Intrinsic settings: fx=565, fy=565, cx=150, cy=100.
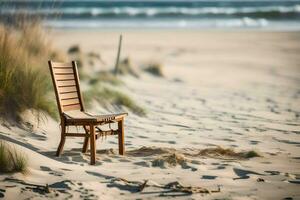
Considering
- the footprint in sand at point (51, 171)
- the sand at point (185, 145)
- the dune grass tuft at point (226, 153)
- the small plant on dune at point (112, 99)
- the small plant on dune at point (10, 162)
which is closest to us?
the sand at point (185, 145)

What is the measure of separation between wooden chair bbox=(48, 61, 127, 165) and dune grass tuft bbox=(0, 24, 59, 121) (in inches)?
26.5

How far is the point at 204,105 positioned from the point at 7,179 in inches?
205

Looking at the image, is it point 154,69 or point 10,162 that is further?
point 154,69

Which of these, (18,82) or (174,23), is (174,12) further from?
(18,82)

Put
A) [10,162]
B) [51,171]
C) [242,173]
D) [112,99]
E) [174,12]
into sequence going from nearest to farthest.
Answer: [10,162]
[51,171]
[242,173]
[112,99]
[174,12]

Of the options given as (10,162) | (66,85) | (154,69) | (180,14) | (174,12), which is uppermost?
(174,12)

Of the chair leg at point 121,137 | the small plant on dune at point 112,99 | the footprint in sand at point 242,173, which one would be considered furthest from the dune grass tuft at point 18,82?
the footprint in sand at point 242,173

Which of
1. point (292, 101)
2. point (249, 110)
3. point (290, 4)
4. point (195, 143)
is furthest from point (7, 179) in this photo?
point (290, 4)

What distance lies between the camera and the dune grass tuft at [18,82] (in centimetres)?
600

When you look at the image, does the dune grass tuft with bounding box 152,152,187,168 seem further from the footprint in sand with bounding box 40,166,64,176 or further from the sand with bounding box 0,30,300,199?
the footprint in sand with bounding box 40,166,64,176

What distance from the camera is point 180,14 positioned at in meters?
38.2

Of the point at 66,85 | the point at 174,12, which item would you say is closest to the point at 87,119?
the point at 66,85

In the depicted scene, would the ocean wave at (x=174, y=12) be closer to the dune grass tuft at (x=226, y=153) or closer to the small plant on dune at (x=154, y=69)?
the small plant on dune at (x=154, y=69)

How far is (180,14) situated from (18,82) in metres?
32.7
